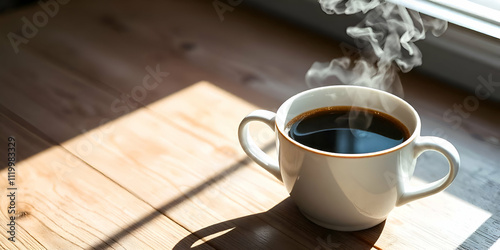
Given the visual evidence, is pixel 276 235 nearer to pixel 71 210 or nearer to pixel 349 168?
pixel 349 168

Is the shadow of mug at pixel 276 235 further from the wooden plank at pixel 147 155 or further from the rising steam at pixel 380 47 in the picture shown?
the rising steam at pixel 380 47

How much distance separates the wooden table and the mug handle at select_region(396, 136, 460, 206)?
7 centimetres

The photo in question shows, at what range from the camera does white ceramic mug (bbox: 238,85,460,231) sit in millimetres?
667

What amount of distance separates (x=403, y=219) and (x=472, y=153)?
0.19 m

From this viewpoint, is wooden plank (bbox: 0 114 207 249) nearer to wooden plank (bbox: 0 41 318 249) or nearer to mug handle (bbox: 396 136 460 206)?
wooden plank (bbox: 0 41 318 249)

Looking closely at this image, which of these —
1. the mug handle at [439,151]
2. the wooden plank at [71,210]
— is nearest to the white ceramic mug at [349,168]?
the mug handle at [439,151]

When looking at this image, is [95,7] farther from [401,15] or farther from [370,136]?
[370,136]

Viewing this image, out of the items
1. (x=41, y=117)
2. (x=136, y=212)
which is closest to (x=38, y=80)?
(x=41, y=117)

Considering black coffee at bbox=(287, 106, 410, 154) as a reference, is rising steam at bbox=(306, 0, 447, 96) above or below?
below

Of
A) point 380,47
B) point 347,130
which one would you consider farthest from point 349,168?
→ point 380,47

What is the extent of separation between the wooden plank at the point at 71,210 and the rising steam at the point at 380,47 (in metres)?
0.40

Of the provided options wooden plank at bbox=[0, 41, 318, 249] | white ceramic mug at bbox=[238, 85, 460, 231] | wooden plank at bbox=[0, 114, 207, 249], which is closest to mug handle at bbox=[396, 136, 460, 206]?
white ceramic mug at bbox=[238, 85, 460, 231]

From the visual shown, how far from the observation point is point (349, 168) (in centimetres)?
66

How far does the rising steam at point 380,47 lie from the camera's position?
40.1 inches
